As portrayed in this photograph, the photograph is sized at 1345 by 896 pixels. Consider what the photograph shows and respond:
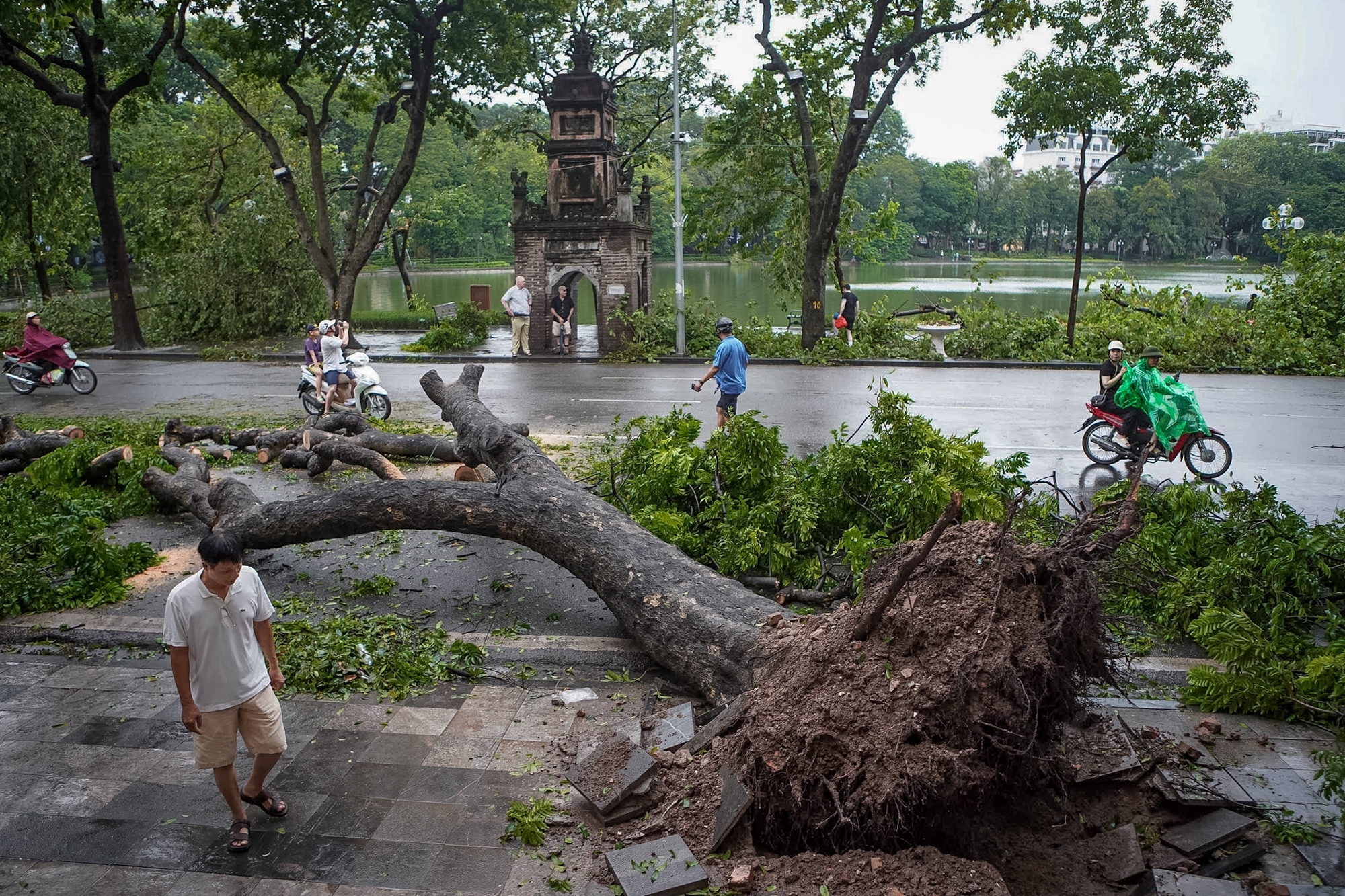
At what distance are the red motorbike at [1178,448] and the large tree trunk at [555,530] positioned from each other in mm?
7484

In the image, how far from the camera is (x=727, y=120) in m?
25.4

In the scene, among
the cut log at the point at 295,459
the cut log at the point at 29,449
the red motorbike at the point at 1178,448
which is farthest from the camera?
the cut log at the point at 295,459

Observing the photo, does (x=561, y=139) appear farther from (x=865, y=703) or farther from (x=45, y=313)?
(x=865, y=703)

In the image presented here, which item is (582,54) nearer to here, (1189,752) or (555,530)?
(555,530)

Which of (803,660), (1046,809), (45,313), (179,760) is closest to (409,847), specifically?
(179,760)

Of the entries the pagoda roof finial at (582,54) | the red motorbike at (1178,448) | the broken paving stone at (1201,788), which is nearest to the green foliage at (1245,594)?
the broken paving stone at (1201,788)

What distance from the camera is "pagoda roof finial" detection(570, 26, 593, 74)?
85.7 ft

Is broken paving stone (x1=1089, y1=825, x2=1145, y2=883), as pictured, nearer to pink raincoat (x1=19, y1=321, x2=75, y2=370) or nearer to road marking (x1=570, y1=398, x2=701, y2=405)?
road marking (x1=570, y1=398, x2=701, y2=405)

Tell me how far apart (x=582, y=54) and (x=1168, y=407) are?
1949 cm

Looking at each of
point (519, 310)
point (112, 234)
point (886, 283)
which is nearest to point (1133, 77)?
point (519, 310)

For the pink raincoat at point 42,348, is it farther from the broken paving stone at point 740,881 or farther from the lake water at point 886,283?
the broken paving stone at point 740,881

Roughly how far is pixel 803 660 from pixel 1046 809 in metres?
1.40

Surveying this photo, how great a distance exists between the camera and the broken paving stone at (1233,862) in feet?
14.4

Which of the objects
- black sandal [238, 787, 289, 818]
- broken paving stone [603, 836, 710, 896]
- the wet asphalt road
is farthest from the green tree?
broken paving stone [603, 836, 710, 896]
